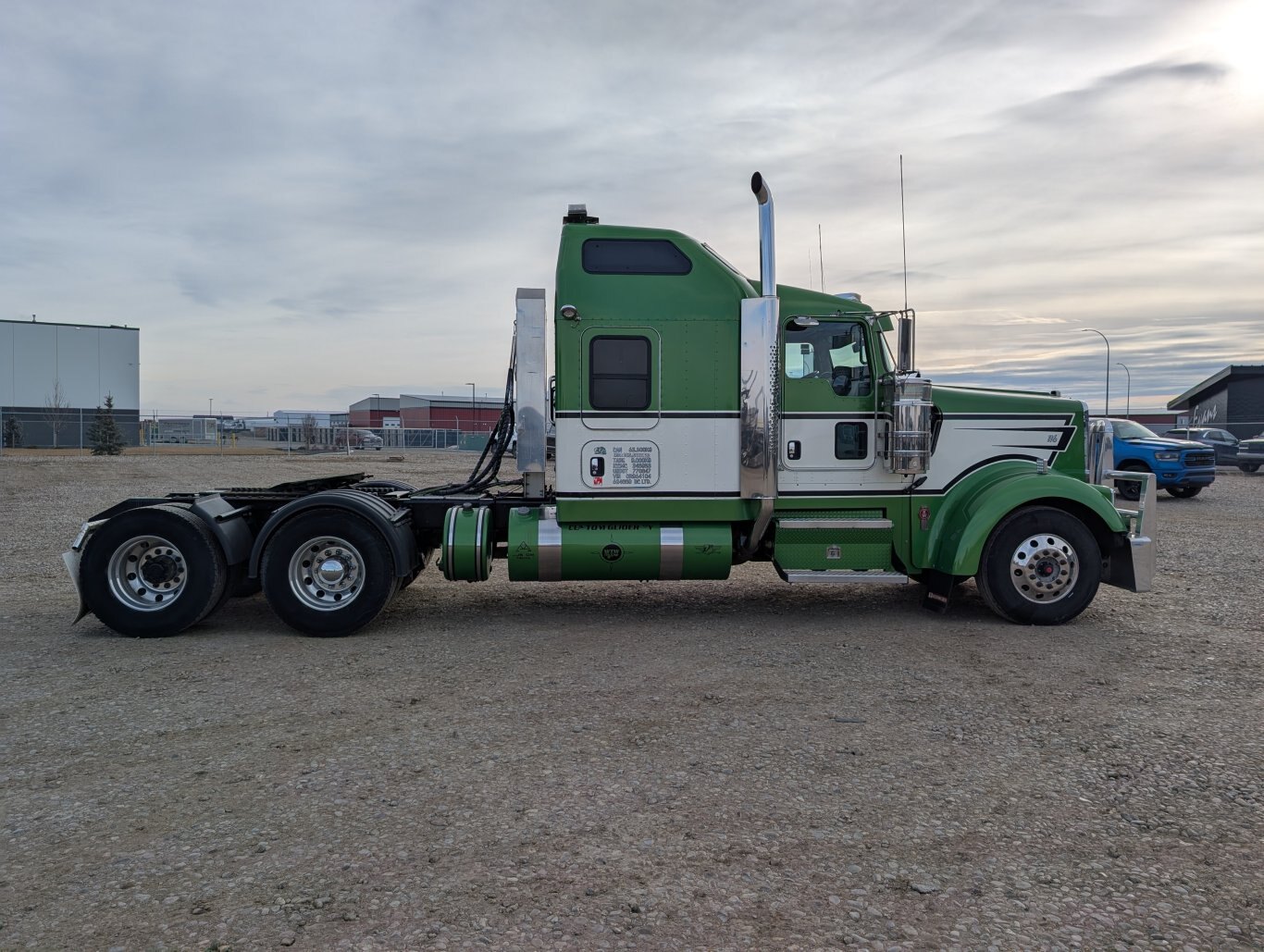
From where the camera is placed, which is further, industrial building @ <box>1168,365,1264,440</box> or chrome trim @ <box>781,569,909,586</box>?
industrial building @ <box>1168,365,1264,440</box>

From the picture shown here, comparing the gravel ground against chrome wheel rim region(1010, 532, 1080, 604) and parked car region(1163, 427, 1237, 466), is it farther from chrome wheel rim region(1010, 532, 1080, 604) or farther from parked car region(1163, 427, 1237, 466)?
parked car region(1163, 427, 1237, 466)

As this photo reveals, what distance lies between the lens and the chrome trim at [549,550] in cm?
803

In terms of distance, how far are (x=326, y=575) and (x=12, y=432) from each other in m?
51.8

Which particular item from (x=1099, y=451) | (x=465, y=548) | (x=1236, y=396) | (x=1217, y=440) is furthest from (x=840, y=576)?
(x=1236, y=396)

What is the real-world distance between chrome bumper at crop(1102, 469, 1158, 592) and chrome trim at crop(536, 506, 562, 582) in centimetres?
498

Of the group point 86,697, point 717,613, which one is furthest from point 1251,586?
point 86,697

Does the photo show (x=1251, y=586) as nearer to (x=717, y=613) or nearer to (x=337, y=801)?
(x=717, y=613)

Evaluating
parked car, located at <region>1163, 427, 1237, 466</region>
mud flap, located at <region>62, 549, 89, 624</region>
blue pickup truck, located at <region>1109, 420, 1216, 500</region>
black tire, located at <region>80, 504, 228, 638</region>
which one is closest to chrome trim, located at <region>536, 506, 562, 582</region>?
black tire, located at <region>80, 504, 228, 638</region>

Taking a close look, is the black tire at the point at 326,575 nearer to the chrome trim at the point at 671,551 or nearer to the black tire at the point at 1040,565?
the chrome trim at the point at 671,551

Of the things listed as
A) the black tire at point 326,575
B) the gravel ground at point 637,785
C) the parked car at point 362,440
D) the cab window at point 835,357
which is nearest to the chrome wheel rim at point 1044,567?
the gravel ground at point 637,785

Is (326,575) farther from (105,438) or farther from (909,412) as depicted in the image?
(105,438)

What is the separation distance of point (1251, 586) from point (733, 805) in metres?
8.57

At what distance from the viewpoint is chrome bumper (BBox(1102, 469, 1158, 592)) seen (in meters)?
8.10

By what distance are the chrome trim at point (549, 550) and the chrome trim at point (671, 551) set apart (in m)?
0.90
